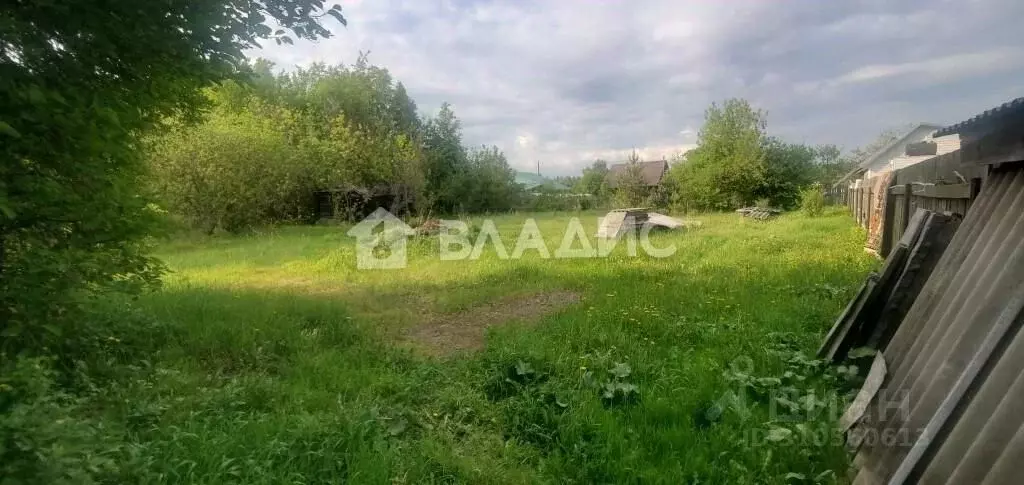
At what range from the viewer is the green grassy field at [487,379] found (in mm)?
2531

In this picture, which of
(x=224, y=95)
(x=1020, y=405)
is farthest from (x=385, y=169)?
(x=1020, y=405)

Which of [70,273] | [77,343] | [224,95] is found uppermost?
[224,95]

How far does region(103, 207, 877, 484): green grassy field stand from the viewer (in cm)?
253

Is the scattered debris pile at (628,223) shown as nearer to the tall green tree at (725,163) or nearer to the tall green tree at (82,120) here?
the tall green tree at (82,120)

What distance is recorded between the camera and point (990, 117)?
2027 mm

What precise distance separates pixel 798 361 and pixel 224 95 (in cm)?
2685

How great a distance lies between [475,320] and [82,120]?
12.1 feet

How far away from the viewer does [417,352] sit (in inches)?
175

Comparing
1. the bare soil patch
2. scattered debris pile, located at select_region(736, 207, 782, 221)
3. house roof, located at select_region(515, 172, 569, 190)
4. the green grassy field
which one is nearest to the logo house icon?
the green grassy field

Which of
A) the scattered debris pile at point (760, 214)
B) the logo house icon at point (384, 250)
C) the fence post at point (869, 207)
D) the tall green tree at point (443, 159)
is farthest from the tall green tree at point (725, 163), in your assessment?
the logo house icon at point (384, 250)

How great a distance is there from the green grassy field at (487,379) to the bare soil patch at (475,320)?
0.03 m

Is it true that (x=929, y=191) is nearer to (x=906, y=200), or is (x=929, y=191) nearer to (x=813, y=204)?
(x=906, y=200)

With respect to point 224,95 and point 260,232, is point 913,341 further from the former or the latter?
point 224,95

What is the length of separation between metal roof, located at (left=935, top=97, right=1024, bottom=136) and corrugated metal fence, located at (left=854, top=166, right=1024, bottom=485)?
296 mm
